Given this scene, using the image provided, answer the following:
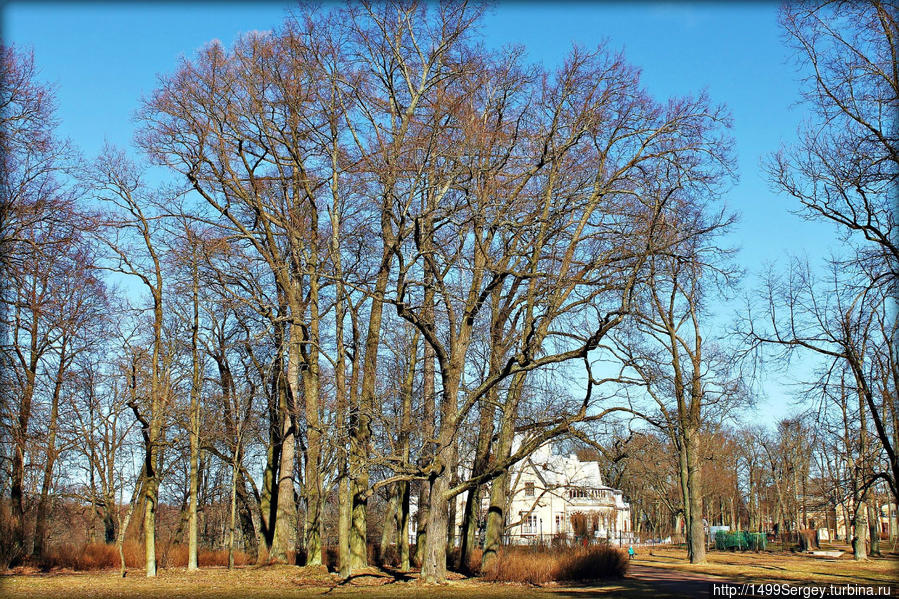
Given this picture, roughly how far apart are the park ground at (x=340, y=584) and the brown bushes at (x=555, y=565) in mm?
556

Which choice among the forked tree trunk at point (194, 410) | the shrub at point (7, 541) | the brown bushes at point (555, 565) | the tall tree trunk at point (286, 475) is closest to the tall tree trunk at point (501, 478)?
the brown bushes at point (555, 565)

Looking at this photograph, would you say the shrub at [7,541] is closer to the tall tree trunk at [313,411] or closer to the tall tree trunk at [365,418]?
the tall tree trunk at [313,411]

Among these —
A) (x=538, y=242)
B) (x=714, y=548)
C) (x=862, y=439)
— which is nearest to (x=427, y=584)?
(x=538, y=242)

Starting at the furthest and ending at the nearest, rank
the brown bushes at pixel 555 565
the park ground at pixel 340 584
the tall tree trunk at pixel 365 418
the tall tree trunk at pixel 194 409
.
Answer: the tall tree trunk at pixel 194 409
the tall tree trunk at pixel 365 418
the brown bushes at pixel 555 565
the park ground at pixel 340 584

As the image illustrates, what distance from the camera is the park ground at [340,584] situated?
16.1 m

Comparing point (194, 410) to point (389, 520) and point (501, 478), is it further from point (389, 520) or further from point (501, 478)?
point (389, 520)

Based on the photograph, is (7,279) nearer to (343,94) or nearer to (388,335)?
(343,94)

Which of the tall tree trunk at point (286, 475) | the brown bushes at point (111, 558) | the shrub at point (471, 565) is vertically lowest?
the brown bushes at point (111, 558)

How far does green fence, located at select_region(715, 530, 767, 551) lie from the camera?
46.9 metres

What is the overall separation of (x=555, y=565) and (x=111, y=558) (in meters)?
15.4

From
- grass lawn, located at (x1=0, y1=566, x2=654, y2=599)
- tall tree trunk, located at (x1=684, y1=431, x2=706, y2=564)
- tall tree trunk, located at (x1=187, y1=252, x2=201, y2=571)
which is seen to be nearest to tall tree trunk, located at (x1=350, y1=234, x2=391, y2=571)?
grass lawn, located at (x1=0, y1=566, x2=654, y2=599)

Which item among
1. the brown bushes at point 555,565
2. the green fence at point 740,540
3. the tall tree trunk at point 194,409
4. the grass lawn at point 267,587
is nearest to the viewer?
the grass lawn at point 267,587

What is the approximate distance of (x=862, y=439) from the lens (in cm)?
2306

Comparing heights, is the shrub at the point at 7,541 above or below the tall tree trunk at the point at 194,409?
below
